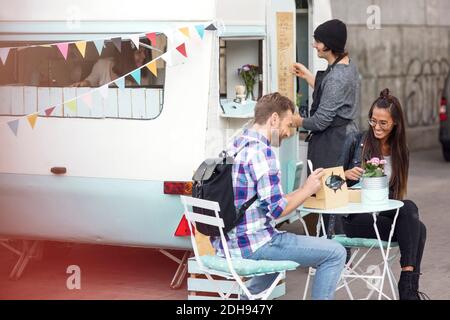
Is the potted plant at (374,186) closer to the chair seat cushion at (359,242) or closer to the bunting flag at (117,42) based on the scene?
the chair seat cushion at (359,242)

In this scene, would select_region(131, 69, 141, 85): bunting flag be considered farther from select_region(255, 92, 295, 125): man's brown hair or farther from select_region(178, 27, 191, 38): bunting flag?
select_region(255, 92, 295, 125): man's brown hair

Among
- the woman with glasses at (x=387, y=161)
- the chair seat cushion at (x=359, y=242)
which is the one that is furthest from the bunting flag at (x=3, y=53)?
the chair seat cushion at (x=359, y=242)

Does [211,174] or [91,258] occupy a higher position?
[211,174]

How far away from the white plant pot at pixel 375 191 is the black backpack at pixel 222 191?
36.5 inches

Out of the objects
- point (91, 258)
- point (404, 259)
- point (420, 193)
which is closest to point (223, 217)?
point (404, 259)

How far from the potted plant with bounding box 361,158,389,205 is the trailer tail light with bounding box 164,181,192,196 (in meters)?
1.34

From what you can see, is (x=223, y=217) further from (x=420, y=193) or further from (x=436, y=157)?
(x=436, y=157)

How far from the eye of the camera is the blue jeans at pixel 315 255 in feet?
20.8

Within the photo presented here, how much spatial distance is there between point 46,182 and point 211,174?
7.48 feet

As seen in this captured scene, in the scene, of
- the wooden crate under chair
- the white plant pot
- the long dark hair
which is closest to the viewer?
the wooden crate under chair

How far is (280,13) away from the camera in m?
8.76

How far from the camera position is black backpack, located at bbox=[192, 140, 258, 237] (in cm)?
621

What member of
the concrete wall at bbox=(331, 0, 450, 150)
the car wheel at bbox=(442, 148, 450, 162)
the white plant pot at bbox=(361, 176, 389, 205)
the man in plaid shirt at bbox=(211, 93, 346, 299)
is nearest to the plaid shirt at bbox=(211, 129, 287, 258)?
the man in plaid shirt at bbox=(211, 93, 346, 299)

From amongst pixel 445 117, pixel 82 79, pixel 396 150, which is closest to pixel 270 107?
pixel 396 150
